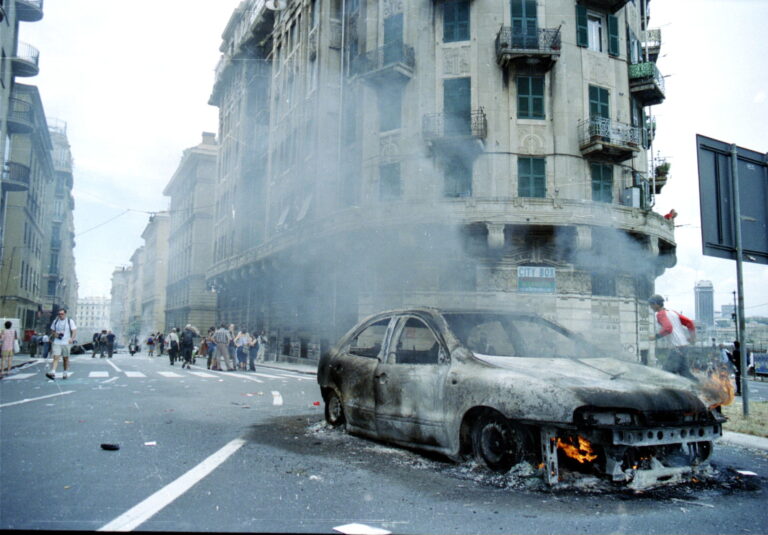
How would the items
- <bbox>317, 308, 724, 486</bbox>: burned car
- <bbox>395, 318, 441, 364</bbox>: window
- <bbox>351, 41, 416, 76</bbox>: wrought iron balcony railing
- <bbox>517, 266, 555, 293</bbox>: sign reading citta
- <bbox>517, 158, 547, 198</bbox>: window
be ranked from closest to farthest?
1. <bbox>317, 308, 724, 486</bbox>: burned car
2. <bbox>395, 318, 441, 364</bbox>: window
3. <bbox>517, 266, 555, 293</bbox>: sign reading citta
4. <bbox>517, 158, 547, 198</bbox>: window
5. <bbox>351, 41, 416, 76</bbox>: wrought iron balcony railing

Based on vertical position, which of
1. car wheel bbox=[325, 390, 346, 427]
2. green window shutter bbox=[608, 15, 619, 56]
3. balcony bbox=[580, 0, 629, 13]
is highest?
balcony bbox=[580, 0, 629, 13]

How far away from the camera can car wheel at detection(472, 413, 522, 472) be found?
154 inches

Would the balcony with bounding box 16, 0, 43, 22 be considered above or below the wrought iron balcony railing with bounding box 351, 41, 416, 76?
below

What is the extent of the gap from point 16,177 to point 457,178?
20.7m

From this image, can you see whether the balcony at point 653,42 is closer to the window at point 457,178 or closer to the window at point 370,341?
the window at point 457,178

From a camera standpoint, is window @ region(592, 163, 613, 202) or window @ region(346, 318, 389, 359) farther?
window @ region(592, 163, 613, 202)

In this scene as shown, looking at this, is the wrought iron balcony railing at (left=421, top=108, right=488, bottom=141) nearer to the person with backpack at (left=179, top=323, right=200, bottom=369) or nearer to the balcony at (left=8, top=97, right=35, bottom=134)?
the person with backpack at (left=179, top=323, right=200, bottom=369)

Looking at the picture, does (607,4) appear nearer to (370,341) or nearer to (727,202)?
(727,202)

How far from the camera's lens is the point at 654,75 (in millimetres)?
21328

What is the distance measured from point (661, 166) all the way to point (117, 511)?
84.4 feet

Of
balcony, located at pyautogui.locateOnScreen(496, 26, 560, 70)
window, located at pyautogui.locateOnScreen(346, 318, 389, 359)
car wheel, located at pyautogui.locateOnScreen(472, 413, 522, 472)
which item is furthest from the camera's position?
balcony, located at pyautogui.locateOnScreen(496, 26, 560, 70)

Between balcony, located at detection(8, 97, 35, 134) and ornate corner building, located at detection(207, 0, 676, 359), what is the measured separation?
9.65 metres

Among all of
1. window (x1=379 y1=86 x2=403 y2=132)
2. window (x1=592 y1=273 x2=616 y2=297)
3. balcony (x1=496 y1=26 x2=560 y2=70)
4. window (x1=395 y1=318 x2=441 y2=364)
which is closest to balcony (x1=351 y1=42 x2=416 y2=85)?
window (x1=379 y1=86 x2=403 y2=132)

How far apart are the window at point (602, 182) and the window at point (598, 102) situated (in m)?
1.85
